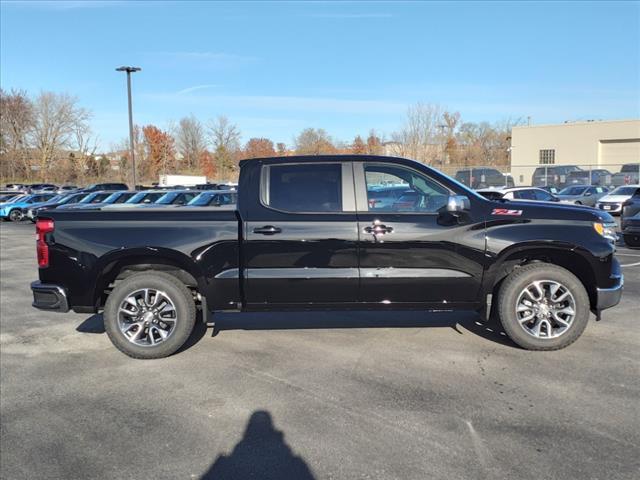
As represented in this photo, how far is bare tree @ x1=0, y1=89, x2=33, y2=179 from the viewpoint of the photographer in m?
63.1

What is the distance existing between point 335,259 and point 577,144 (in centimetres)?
5829

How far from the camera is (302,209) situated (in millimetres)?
5188

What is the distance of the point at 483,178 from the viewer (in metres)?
33.2

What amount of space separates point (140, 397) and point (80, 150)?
68.7 m

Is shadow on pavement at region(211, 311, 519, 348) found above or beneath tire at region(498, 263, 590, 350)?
beneath

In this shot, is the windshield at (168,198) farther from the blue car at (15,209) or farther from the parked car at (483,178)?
the parked car at (483,178)

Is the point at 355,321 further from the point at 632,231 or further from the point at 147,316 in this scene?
the point at 632,231

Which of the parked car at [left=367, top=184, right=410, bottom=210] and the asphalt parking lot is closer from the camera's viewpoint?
the asphalt parking lot

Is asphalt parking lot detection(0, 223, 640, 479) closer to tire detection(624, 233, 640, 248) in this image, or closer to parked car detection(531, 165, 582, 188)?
tire detection(624, 233, 640, 248)

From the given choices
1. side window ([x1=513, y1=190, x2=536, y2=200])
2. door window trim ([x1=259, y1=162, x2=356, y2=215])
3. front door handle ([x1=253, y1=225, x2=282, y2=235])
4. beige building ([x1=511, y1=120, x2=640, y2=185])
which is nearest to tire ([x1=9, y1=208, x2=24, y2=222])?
side window ([x1=513, y1=190, x2=536, y2=200])

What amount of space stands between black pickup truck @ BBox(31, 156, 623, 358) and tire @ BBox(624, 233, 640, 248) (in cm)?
875

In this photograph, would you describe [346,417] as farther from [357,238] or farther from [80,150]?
[80,150]

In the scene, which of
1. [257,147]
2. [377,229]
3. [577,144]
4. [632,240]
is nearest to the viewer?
[377,229]

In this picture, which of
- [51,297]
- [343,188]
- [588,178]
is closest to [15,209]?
[51,297]
